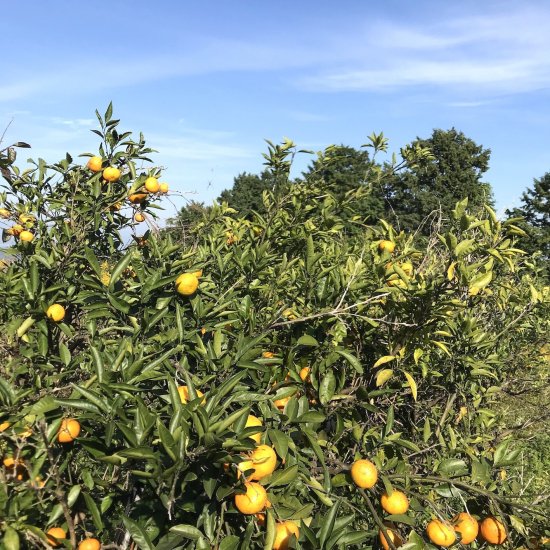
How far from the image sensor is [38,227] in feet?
7.94

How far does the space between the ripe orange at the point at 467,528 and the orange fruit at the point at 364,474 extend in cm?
38

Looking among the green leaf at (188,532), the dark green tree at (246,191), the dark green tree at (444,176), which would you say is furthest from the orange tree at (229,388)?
the dark green tree at (246,191)

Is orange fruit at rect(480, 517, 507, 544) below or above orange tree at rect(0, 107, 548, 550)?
below

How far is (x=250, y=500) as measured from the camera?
1.18 metres

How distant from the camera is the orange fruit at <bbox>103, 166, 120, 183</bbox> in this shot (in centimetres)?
242

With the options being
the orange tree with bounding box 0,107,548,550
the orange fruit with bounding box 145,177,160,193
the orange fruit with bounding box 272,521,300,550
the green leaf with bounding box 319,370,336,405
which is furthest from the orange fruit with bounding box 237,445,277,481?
the orange fruit with bounding box 145,177,160,193

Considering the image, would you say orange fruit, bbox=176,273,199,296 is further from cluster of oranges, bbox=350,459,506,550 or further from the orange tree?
cluster of oranges, bbox=350,459,506,550

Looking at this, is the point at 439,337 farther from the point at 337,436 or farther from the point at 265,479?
the point at 265,479

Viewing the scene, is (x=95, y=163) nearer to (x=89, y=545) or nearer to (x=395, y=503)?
(x=89, y=545)

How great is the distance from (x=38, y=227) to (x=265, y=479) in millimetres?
1875

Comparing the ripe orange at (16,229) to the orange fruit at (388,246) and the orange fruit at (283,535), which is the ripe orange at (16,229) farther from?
the orange fruit at (283,535)

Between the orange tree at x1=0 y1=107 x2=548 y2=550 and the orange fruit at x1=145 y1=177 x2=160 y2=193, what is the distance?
0.04ft

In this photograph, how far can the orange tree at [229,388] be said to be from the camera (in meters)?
1.22

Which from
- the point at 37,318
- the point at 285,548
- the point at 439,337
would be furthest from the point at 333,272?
the point at 37,318
